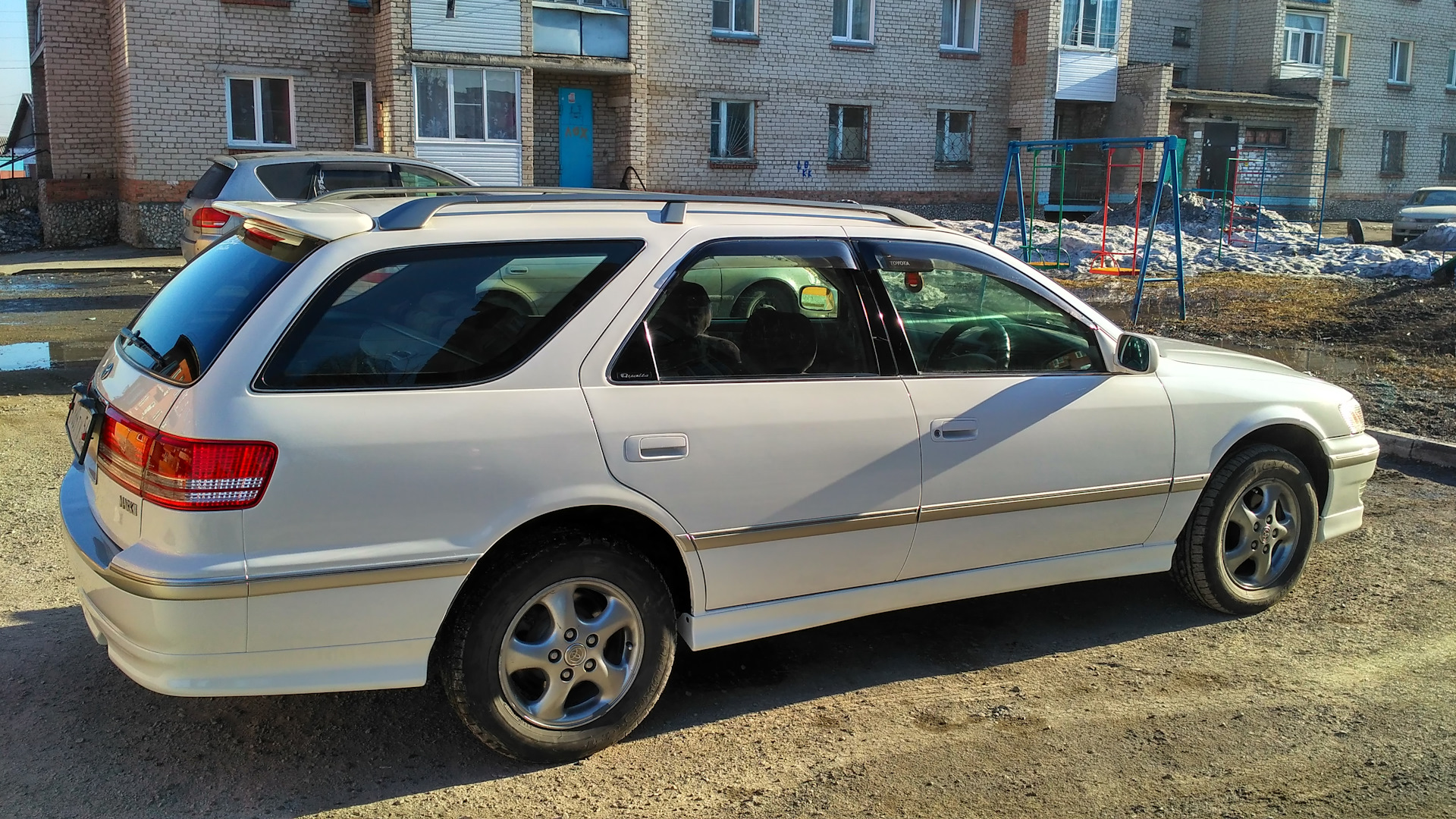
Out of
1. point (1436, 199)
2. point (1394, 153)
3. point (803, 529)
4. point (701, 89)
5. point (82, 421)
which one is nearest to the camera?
point (82, 421)

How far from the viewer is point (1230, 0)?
120 ft

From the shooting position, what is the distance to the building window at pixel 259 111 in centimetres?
2236

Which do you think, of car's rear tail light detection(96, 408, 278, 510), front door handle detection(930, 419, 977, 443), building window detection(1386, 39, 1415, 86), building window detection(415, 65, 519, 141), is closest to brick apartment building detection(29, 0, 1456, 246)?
building window detection(415, 65, 519, 141)

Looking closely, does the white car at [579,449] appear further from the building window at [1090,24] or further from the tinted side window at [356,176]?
the building window at [1090,24]

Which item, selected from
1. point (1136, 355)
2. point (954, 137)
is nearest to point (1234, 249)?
point (954, 137)

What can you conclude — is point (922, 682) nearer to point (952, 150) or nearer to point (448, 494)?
point (448, 494)

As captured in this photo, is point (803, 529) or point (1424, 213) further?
point (1424, 213)

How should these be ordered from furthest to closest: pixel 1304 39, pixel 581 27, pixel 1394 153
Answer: pixel 1394 153, pixel 1304 39, pixel 581 27

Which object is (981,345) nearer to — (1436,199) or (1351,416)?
(1351,416)

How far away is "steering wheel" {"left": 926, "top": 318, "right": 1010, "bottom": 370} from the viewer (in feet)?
13.9

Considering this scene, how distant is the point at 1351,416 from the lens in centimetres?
508

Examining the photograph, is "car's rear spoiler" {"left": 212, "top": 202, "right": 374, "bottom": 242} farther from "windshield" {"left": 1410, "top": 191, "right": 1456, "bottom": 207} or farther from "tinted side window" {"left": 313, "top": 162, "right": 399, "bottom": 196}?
"windshield" {"left": 1410, "top": 191, "right": 1456, "bottom": 207}

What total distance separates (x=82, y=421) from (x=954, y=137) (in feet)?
95.6

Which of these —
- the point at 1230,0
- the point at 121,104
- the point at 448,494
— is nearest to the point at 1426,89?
the point at 1230,0
